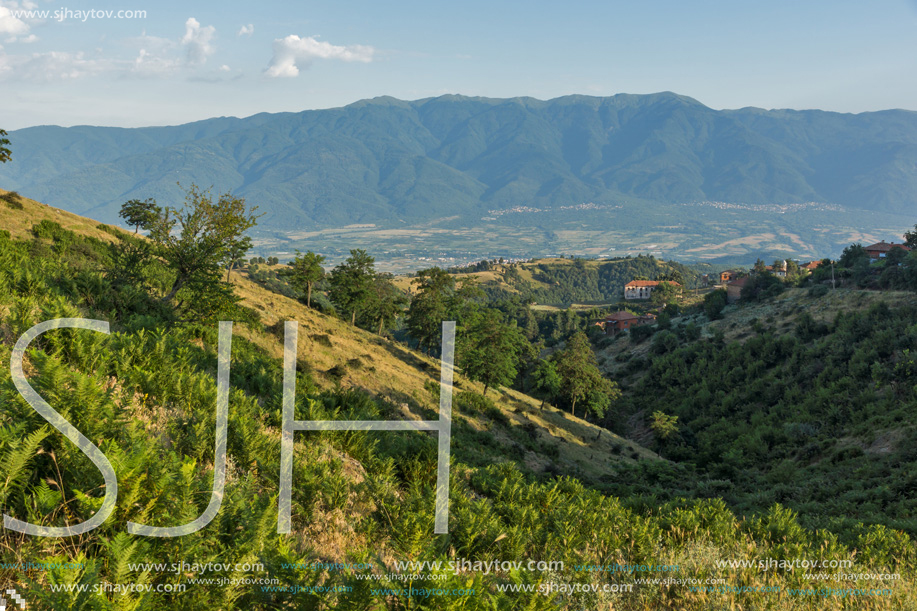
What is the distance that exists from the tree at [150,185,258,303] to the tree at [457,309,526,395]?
800 inches

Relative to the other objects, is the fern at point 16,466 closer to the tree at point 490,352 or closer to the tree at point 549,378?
the tree at point 490,352

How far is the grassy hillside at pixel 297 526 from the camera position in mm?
4094

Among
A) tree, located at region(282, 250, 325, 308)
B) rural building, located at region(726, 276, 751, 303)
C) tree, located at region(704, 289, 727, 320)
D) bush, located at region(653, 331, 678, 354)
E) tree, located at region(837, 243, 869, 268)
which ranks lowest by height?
bush, located at region(653, 331, 678, 354)

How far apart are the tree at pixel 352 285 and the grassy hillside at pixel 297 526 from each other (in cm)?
3247

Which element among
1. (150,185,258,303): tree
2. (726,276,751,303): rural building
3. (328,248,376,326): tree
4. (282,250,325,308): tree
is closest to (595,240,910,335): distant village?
(726,276,751,303): rural building

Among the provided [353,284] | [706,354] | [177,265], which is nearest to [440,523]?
[177,265]

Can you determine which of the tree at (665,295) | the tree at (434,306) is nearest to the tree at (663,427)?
the tree at (434,306)

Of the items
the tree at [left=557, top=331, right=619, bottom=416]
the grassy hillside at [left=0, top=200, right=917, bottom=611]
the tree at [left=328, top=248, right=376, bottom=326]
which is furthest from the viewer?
the tree at [left=557, top=331, right=619, bottom=416]

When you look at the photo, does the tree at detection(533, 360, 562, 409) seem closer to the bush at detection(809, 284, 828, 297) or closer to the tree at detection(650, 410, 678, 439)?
the tree at detection(650, 410, 678, 439)

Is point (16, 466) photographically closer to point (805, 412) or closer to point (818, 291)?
point (805, 412)

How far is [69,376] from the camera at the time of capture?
5.91 m

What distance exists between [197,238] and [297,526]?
56.9 feet

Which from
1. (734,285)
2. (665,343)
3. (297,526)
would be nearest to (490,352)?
(297,526)

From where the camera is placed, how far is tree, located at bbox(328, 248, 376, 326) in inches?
1817
